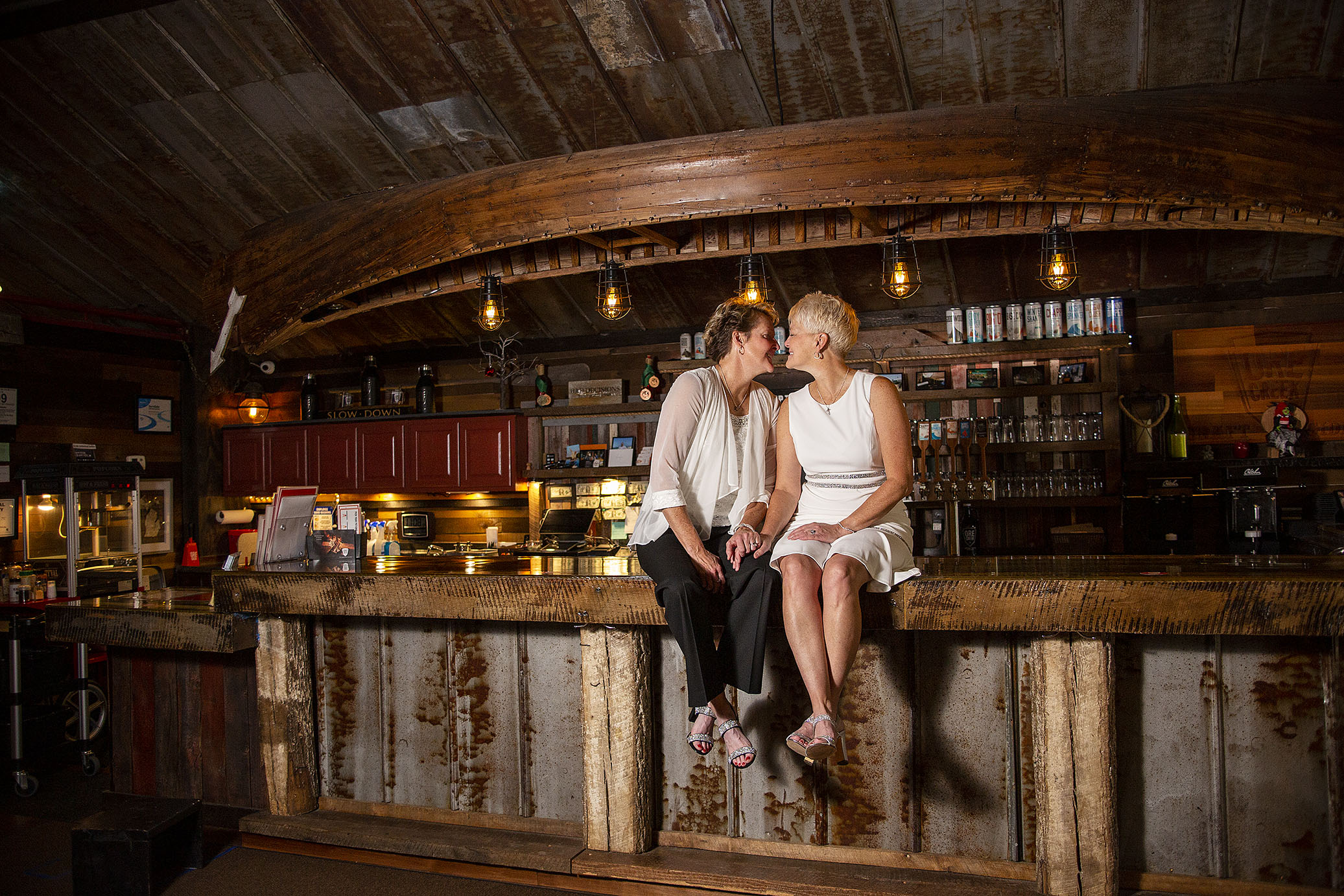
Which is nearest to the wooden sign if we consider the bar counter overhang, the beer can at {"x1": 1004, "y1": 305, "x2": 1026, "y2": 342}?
the beer can at {"x1": 1004, "y1": 305, "x2": 1026, "y2": 342}

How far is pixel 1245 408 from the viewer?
532 cm

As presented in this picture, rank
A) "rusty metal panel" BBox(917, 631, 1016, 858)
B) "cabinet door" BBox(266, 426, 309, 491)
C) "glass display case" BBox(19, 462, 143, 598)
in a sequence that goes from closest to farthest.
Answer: "rusty metal panel" BBox(917, 631, 1016, 858)
"glass display case" BBox(19, 462, 143, 598)
"cabinet door" BBox(266, 426, 309, 491)

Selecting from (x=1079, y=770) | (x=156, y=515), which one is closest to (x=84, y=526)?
(x=156, y=515)

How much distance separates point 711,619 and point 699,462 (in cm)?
47

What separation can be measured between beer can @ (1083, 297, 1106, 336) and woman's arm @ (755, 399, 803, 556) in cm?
361

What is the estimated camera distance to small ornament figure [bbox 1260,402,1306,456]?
16.7 feet

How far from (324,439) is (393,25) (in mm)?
3854

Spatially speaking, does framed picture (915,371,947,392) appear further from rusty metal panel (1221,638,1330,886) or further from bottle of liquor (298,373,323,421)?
bottle of liquor (298,373,323,421)

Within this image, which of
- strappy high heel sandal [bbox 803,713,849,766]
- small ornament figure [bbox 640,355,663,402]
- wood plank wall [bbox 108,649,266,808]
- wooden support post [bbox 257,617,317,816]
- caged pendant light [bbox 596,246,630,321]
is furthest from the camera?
small ornament figure [bbox 640,355,663,402]

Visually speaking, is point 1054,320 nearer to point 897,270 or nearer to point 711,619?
point 897,270

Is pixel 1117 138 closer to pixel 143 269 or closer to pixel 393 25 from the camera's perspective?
pixel 393 25

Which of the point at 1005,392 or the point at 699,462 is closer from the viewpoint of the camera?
the point at 699,462

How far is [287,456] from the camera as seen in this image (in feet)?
24.3

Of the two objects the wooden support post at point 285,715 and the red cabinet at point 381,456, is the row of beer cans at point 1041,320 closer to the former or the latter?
the red cabinet at point 381,456
